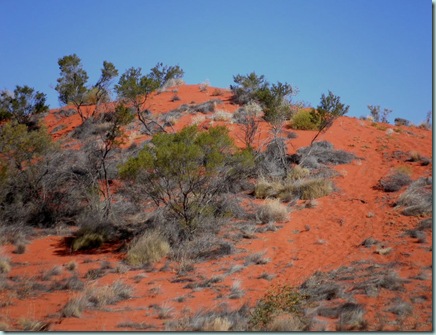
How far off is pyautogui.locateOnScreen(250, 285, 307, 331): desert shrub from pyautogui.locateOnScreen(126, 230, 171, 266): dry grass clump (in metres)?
4.15

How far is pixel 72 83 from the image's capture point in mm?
30641

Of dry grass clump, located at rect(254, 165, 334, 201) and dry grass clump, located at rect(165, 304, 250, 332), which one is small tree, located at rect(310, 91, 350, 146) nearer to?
dry grass clump, located at rect(254, 165, 334, 201)

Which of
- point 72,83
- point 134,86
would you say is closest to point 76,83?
point 72,83

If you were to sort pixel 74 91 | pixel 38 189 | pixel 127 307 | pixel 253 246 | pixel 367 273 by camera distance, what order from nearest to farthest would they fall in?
pixel 127 307 < pixel 367 273 < pixel 253 246 < pixel 38 189 < pixel 74 91

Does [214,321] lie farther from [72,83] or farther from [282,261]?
[72,83]

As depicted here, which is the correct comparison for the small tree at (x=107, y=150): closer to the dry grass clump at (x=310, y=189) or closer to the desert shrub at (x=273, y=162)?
the desert shrub at (x=273, y=162)

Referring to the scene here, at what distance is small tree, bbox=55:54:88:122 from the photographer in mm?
30047

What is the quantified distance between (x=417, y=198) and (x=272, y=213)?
469 centimetres

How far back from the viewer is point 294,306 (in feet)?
26.2

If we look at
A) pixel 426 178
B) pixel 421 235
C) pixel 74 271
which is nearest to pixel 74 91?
pixel 74 271

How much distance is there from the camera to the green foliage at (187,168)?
1337 cm

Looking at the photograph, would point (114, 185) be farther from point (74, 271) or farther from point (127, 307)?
point (127, 307)

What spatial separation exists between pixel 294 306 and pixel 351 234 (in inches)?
213

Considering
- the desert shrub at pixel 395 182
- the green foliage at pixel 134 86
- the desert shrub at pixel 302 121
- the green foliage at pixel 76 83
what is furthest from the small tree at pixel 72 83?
the desert shrub at pixel 395 182
